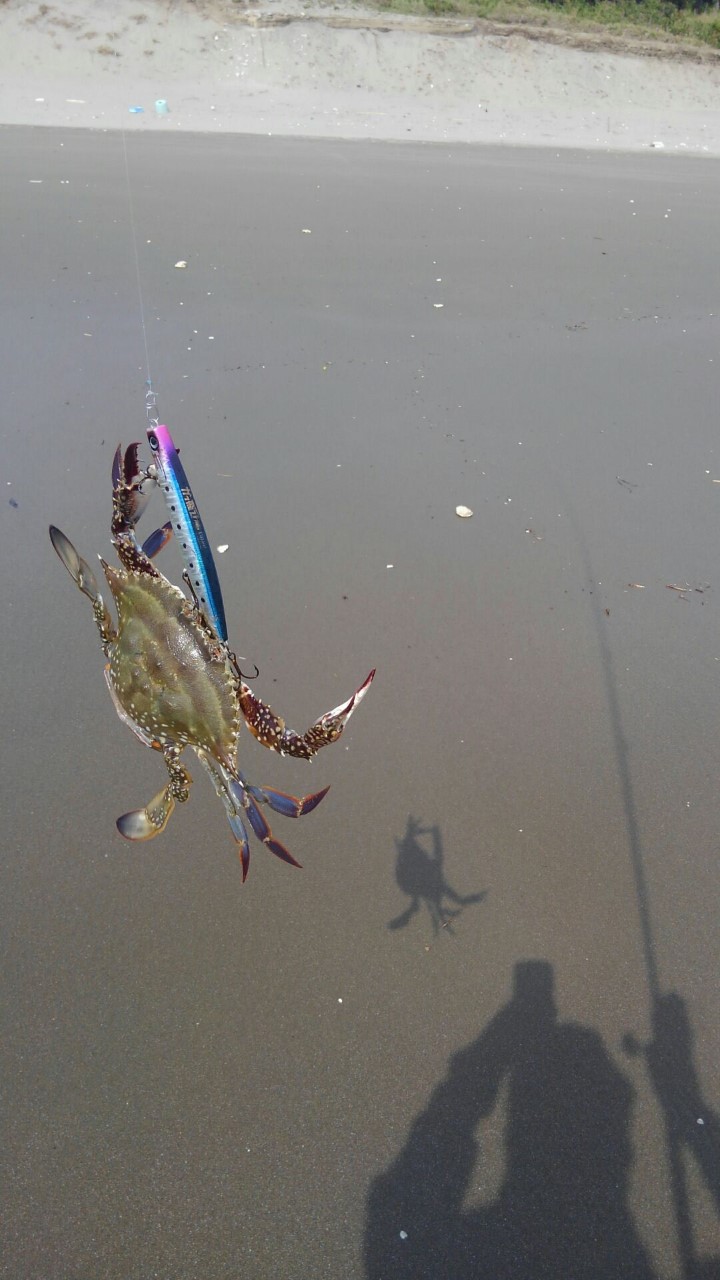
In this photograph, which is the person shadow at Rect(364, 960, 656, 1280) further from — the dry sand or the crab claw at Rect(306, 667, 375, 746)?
the dry sand

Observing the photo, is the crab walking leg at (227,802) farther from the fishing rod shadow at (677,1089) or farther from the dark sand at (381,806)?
the fishing rod shadow at (677,1089)

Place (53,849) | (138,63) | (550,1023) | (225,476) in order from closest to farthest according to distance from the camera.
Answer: (550,1023), (53,849), (225,476), (138,63)

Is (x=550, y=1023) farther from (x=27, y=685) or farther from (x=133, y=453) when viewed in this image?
(x=27, y=685)

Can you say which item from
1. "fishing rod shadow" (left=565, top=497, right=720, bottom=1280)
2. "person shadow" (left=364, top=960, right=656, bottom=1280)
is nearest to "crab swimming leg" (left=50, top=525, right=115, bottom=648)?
"person shadow" (left=364, top=960, right=656, bottom=1280)

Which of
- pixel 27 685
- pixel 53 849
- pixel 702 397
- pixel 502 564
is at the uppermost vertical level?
pixel 702 397

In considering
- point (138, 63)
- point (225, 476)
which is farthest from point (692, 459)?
point (138, 63)

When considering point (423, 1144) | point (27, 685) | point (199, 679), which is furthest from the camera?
point (27, 685)

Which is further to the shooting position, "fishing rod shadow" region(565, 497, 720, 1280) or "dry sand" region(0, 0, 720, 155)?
"dry sand" region(0, 0, 720, 155)
